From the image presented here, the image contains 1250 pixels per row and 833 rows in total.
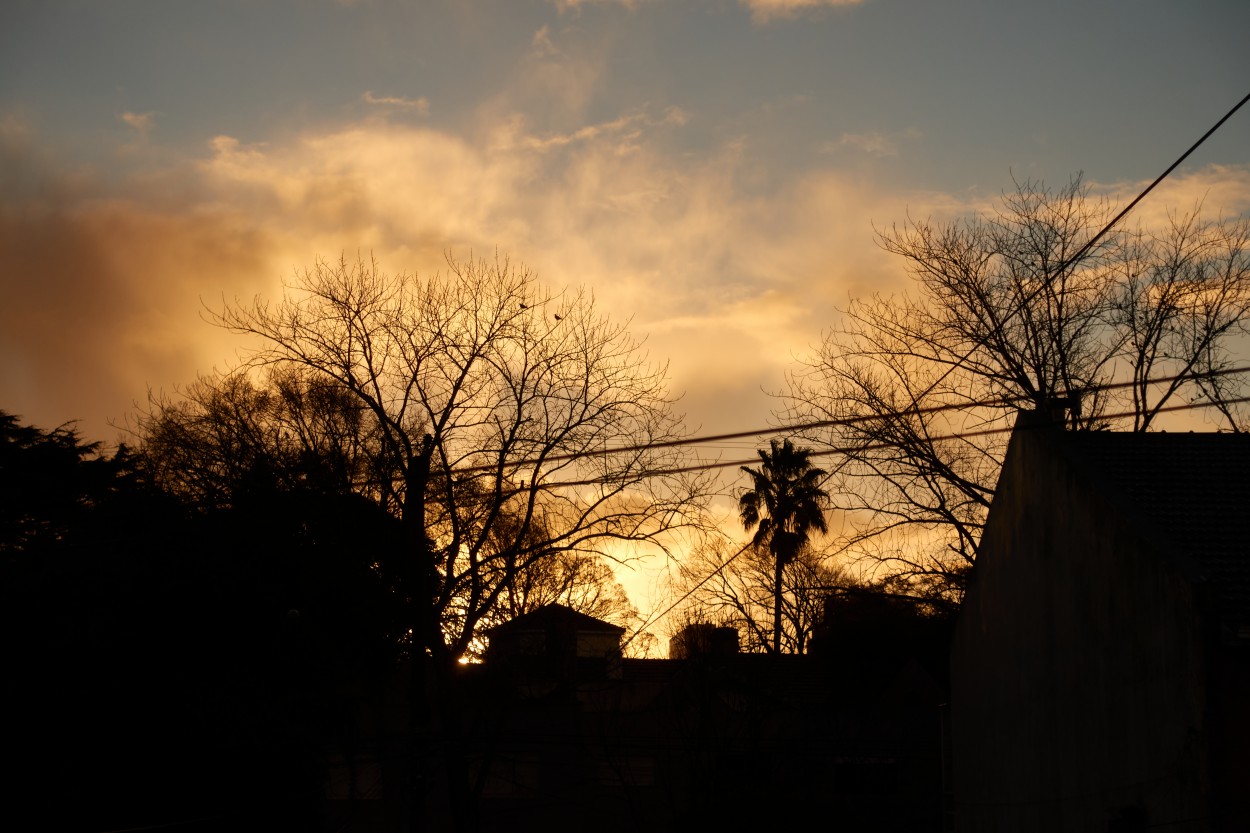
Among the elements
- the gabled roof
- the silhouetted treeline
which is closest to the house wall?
the gabled roof

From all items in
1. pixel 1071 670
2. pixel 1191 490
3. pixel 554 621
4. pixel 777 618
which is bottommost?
pixel 1071 670

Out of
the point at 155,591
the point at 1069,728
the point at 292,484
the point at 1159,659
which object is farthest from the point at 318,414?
the point at 1159,659

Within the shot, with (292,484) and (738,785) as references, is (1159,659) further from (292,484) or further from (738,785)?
(738,785)

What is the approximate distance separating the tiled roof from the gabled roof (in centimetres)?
1526

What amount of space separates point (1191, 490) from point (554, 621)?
17.7 metres

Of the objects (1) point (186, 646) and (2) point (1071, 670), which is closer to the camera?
(2) point (1071, 670)

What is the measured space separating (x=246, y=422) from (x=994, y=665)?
17.5 meters

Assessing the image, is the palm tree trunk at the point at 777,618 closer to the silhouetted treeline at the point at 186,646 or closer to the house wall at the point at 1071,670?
the silhouetted treeline at the point at 186,646

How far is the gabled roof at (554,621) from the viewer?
29.0 m

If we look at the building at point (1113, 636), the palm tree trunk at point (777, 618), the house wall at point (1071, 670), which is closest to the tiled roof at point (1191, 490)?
the building at point (1113, 636)

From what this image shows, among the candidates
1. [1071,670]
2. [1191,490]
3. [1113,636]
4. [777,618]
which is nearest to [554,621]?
[1071,670]

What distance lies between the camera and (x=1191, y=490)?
14734 millimetres

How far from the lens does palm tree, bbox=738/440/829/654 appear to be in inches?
2096

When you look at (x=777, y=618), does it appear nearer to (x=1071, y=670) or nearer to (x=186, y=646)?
(x=186, y=646)
